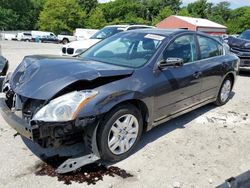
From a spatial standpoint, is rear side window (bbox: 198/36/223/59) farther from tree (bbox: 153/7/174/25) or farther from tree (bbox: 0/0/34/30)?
tree (bbox: 153/7/174/25)

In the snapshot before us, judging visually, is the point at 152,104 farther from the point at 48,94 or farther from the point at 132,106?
the point at 48,94

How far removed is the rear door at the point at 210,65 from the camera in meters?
5.31

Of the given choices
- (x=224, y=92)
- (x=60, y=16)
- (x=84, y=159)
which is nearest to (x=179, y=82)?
(x=84, y=159)

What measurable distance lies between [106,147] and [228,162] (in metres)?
1.65

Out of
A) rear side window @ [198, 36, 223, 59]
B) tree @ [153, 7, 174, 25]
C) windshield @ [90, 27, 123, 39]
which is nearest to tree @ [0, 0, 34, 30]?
tree @ [153, 7, 174, 25]

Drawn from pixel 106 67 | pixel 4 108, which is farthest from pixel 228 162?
pixel 4 108

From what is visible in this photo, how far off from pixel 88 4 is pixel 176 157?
81.4m

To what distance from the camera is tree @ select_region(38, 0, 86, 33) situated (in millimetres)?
58969

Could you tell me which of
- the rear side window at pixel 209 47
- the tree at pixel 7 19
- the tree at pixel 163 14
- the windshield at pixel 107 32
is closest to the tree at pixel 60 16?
the tree at pixel 7 19

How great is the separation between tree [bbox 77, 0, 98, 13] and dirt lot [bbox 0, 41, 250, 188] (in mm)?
78198

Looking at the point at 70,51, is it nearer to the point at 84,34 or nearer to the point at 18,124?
the point at 18,124

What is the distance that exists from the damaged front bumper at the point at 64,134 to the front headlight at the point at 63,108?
63mm

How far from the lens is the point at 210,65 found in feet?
17.9

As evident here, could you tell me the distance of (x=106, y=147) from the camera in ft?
11.9
